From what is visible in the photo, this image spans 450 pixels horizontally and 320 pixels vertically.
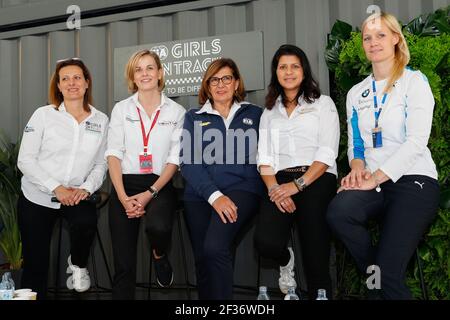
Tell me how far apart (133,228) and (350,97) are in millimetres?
1421

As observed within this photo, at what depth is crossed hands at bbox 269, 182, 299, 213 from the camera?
2.58m

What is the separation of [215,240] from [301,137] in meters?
0.75

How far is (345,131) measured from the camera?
3006 mm

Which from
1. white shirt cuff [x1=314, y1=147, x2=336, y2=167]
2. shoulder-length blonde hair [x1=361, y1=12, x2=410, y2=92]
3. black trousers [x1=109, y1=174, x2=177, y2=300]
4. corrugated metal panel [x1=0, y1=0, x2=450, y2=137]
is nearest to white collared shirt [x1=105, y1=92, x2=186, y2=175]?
black trousers [x1=109, y1=174, x2=177, y2=300]

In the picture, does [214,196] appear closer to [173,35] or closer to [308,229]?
[308,229]

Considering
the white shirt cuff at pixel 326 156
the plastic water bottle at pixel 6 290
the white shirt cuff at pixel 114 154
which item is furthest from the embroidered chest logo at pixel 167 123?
the plastic water bottle at pixel 6 290

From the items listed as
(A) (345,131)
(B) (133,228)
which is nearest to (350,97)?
(A) (345,131)

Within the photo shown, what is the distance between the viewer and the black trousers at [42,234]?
2.96 m

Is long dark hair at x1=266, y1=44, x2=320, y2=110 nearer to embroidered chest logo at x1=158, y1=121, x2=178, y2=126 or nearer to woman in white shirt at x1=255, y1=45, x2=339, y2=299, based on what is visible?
woman in white shirt at x1=255, y1=45, x2=339, y2=299

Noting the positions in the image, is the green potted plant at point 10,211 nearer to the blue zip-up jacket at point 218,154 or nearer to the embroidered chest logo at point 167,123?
the embroidered chest logo at point 167,123

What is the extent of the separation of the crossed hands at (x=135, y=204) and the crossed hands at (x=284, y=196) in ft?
2.43

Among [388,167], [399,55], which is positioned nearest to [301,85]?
[399,55]

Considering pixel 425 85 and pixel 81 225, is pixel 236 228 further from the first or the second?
pixel 425 85

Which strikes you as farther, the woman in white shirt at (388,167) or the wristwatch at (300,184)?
the wristwatch at (300,184)
